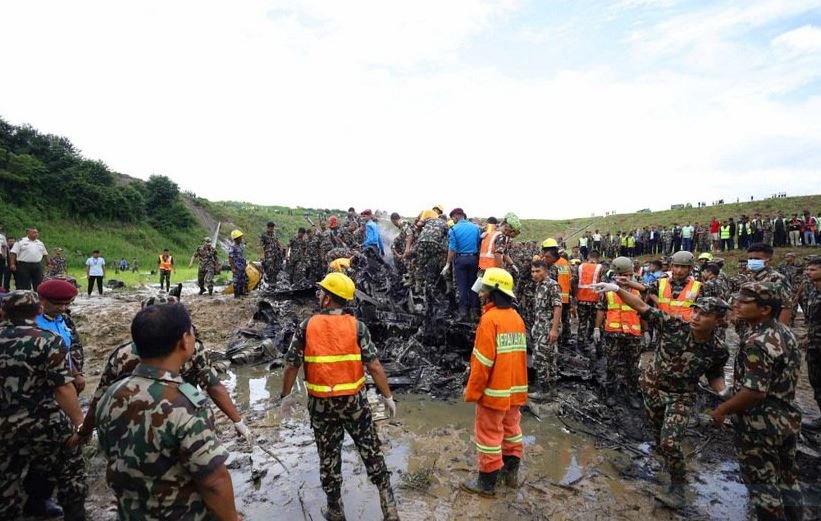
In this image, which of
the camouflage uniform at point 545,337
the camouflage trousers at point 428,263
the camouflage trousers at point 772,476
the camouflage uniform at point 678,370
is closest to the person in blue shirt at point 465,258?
the camouflage trousers at point 428,263

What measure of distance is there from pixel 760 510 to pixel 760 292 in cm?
162

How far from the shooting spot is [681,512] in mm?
3686

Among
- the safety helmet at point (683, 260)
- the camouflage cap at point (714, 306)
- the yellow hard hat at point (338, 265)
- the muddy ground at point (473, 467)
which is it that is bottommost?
the muddy ground at point (473, 467)

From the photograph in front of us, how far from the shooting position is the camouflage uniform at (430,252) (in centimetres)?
825

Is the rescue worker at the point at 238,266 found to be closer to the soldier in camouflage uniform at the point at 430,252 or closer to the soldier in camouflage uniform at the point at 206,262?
the soldier in camouflage uniform at the point at 206,262

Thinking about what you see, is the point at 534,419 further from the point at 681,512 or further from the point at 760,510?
the point at 760,510

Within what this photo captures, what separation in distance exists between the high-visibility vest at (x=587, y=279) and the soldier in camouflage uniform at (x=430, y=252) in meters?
2.73

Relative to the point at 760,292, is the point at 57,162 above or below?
above

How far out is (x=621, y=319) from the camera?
19.5 ft

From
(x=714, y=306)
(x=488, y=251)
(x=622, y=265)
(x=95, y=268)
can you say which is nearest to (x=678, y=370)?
(x=714, y=306)

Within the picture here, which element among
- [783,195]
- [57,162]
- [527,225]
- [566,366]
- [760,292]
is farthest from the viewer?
[527,225]

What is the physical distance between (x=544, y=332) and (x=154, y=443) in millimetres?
5381

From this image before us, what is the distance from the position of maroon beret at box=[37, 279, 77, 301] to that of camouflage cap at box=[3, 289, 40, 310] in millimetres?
340

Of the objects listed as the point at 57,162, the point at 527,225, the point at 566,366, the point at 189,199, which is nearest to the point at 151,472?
the point at 566,366
